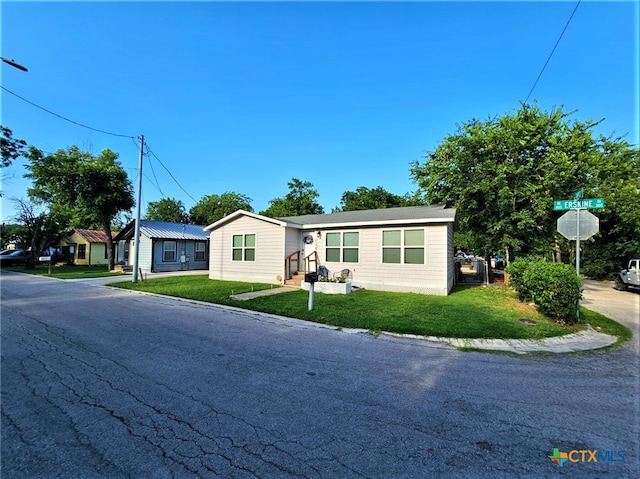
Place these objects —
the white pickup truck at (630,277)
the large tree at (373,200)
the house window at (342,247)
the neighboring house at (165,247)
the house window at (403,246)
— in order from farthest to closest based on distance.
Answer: the large tree at (373,200)
the neighboring house at (165,247)
the white pickup truck at (630,277)
the house window at (342,247)
the house window at (403,246)

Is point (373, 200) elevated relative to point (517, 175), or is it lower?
elevated

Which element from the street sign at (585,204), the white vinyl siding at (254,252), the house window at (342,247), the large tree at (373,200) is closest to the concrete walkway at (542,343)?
the street sign at (585,204)

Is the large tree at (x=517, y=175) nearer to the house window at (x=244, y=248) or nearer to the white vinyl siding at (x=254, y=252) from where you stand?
the white vinyl siding at (x=254, y=252)

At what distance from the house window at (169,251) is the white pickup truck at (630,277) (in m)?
27.5

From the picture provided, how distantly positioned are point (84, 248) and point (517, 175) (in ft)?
128

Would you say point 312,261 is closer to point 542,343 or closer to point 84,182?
point 542,343

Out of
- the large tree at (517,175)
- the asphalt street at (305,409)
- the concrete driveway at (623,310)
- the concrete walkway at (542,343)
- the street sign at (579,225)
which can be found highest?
the large tree at (517,175)

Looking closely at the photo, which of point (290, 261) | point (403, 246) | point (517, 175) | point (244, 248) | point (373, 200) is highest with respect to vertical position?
point (373, 200)

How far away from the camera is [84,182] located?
22.0 m

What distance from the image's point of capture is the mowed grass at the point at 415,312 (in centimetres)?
631

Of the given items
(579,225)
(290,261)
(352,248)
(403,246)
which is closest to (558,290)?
(579,225)

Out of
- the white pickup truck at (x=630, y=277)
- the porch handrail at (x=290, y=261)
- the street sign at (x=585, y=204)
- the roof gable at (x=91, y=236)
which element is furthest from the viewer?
the roof gable at (x=91, y=236)

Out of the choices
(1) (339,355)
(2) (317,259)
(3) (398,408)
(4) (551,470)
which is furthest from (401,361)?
(2) (317,259)

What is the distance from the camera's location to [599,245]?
859 inches
